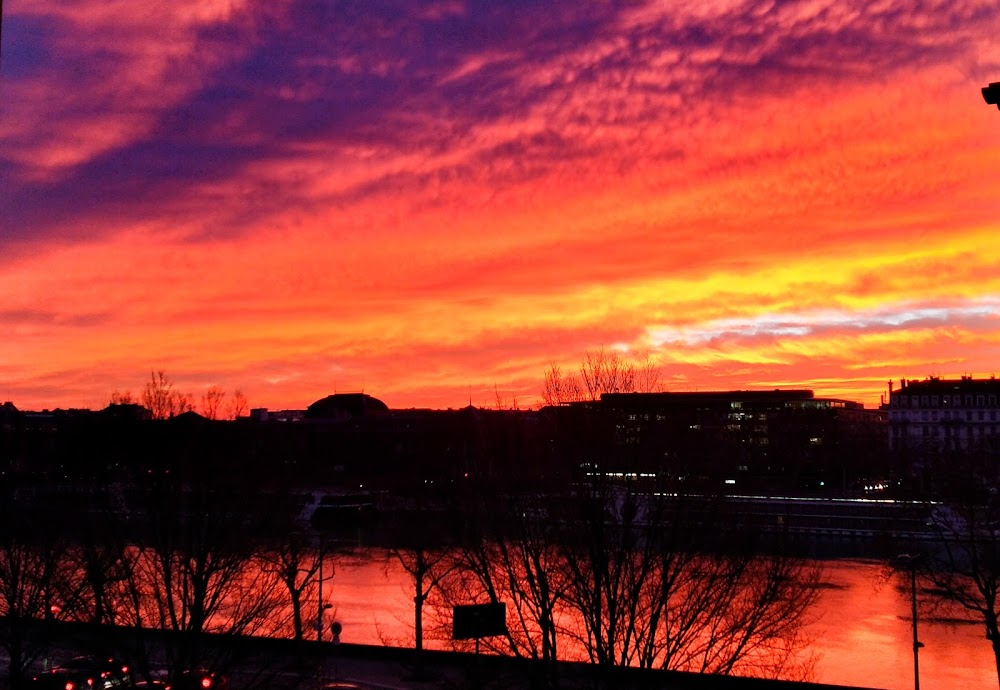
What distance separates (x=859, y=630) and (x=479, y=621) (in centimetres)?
1542

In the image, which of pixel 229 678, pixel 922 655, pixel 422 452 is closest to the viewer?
pixel 229 678

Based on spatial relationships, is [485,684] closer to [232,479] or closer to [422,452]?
[232,479]

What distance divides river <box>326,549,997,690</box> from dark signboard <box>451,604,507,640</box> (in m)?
6.38

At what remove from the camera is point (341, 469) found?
83.5 meters

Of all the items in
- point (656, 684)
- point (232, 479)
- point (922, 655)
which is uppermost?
point (232, 479)

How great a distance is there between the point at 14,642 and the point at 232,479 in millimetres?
4666

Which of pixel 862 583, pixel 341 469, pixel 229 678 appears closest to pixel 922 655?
pixel 862 583

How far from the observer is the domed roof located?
4669 inches

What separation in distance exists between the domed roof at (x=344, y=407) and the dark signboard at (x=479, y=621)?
335 ft

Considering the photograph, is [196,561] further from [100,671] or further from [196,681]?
[100,671]

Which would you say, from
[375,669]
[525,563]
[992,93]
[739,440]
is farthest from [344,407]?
[992,93]

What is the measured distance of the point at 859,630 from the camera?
26.1 meters

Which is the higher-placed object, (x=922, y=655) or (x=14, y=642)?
(x=14, y=642)

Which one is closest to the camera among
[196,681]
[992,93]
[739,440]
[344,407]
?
[992,93]
